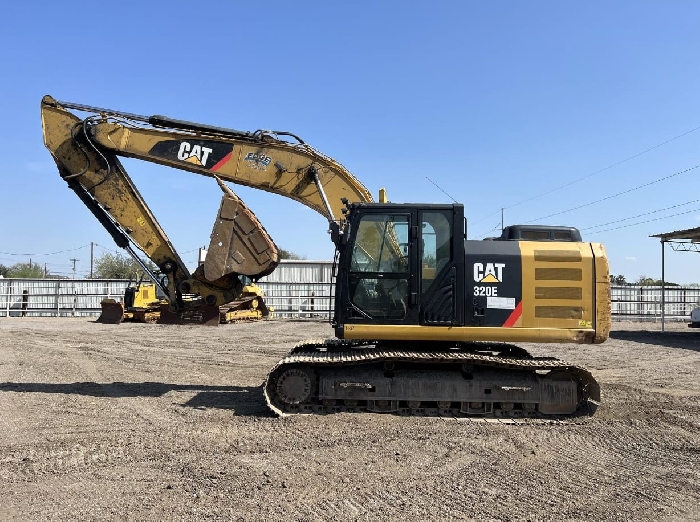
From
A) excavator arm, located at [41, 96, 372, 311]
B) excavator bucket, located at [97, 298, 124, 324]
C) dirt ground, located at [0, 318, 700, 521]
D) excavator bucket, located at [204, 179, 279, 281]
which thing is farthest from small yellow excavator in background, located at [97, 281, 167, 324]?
excavator bucket, located at [204, 179, 279, 281]

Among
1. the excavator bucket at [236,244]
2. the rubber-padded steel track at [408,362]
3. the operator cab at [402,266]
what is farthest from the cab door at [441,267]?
the excavator bucket at [236,244]

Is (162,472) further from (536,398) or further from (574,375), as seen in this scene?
(574,375)

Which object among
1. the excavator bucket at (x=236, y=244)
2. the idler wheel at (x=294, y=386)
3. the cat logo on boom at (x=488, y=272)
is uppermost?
the excavator bucket at (x=236, y=244)

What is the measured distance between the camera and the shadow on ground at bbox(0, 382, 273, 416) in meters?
8.18

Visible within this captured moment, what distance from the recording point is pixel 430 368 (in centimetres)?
764

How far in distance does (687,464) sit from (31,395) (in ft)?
29.0

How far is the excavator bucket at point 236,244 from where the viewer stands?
8453mm

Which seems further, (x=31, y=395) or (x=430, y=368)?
(x=31, y=395)

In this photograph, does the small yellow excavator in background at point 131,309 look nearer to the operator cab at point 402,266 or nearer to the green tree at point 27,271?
the operator cab at point 402,266

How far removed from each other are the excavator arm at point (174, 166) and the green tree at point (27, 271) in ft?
208

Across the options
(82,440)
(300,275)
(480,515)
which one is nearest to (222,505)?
(480,515)

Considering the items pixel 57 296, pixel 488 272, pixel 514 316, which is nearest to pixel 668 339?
pixel 514 316

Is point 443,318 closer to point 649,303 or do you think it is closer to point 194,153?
point 194,153

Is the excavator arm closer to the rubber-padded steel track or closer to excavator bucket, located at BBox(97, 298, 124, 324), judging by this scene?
the rubber-padded steel track
